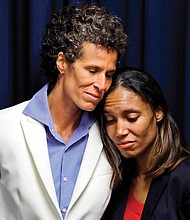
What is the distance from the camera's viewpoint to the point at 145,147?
1.44 m

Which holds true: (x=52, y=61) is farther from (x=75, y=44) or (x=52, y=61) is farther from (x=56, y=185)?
(x=56, y=185)

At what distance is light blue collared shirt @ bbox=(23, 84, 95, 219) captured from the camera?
140 cm

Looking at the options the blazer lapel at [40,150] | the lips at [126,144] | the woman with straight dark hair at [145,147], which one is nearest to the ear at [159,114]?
the woman with straight dark hair at [145,147]

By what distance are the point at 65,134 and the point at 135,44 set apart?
0.44m

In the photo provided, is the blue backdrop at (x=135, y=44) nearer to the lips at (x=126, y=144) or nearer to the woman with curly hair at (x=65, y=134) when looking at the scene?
the woman with curly hair at (x=65, y=134)

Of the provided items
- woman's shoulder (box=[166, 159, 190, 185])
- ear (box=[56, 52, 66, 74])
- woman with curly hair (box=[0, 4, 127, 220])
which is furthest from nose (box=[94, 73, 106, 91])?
woman's shoulder (box=[166, 159, 190, 185])

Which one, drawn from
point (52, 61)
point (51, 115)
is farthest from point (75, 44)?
point (51, 115)

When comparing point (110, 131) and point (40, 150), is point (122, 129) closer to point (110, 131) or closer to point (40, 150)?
point (110, 131)

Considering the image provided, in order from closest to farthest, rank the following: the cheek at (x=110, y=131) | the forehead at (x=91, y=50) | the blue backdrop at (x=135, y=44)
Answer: the forehead at (x=91, y=50) → the cheek at (x=110, y=131) → the blue backdrop at (x=135, y=44)

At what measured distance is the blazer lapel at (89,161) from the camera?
4.52 ft


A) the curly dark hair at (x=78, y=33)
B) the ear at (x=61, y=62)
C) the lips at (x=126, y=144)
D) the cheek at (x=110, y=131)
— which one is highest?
the curly dark hair at (x=78, y=33)

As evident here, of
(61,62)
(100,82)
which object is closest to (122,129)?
(100,82)

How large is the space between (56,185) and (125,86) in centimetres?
37

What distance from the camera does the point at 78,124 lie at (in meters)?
1.50
